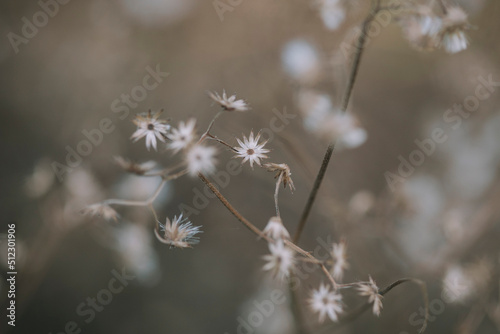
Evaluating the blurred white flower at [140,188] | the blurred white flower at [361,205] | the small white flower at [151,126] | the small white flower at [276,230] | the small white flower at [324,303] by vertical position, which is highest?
the blurred white flower at [361,205]

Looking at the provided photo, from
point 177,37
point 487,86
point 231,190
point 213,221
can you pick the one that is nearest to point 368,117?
point 487,86

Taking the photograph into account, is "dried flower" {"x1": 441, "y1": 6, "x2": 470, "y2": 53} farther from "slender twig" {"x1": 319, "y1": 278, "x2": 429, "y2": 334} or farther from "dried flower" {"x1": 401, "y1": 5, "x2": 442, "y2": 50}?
"slender twig" {"x1": 319, "y1": 278, "x2": 429, "y2": 334}

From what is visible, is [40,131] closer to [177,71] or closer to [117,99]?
[117,99]

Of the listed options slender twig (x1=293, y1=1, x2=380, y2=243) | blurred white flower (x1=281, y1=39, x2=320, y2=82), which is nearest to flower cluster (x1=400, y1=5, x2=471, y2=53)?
slender twig (x1=293, y1=1, x2=380, y2=243)

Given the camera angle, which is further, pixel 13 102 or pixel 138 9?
pixel 138 9

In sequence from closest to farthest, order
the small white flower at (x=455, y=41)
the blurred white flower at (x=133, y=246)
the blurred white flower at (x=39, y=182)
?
the small white flower at (x=455, y=41) → the blurred white flower at (x=39, y=182) → the blurred white flower at (x=133, y=246)

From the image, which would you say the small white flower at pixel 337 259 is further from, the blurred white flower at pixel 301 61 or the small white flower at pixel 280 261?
the blurred white flower at pixel 301 61

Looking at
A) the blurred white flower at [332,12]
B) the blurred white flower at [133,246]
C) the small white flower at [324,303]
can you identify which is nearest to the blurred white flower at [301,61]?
the blurred white flower at [332,12]
